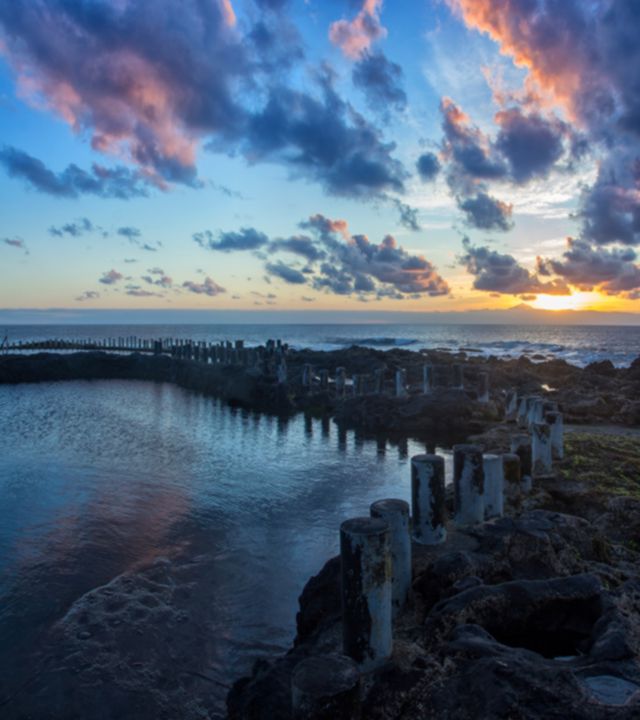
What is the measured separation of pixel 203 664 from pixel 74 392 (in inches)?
1101

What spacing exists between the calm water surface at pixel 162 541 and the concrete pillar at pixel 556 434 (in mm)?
3213

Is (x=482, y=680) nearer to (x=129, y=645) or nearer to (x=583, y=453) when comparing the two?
(x=129, y=645)

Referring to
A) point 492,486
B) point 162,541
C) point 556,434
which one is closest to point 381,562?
point 492,486

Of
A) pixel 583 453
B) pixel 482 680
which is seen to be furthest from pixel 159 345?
pixel 482 680

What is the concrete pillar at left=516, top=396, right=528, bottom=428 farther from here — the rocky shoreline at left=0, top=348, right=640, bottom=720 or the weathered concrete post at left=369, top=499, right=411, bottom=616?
the weathered concrete post at left=369, top=499, right=411, bottom=616

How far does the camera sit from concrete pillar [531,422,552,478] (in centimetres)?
973

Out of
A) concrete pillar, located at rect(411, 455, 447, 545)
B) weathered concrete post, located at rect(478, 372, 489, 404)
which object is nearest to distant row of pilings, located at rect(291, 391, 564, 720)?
concrete pillar, located at rect(411, 455, 447, 545)

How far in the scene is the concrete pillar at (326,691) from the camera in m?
2.96

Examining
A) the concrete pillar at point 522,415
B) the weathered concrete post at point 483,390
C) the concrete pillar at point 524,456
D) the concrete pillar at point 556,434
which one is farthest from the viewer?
the weathered concrete post at point 483,390

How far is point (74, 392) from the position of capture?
3066 cm

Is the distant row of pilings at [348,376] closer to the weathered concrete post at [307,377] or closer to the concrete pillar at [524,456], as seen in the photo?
the weathered concrete post at [307,377]

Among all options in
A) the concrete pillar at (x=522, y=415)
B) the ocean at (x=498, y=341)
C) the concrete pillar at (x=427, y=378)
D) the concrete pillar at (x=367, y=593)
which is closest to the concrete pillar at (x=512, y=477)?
the concrete pillar at (x=367, y=593)

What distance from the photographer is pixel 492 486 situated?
23.1ft

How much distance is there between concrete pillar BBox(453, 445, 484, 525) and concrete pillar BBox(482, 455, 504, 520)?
0.34m
